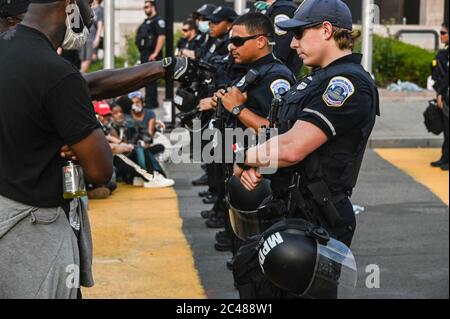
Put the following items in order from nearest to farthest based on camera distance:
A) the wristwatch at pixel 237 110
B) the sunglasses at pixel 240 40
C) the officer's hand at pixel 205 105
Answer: the wristwatch at pixel 237 110
the sunglasses at pixel 240 40
the officer's hand at pixel 205 105

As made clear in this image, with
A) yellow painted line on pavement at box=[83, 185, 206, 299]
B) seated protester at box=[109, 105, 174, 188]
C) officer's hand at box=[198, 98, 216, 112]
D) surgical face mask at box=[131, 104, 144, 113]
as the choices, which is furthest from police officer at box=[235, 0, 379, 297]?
surgical face mask at box=[131, 104, 144, 113]

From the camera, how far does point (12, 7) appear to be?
4.41 m

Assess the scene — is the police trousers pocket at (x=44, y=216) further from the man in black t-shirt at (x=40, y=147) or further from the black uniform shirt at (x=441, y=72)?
the black uniform shirt at (x=441, y=72)

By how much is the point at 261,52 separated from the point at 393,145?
7973mm

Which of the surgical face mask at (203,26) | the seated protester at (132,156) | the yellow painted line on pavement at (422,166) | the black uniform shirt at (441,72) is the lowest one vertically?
the yellow painted line on pavement at (422,166)

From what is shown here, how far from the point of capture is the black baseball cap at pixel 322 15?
14.3 feet

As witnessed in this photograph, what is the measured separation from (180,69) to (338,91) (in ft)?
3.45

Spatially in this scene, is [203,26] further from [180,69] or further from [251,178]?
[251,178]

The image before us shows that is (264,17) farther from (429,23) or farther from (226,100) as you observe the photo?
(429,23)

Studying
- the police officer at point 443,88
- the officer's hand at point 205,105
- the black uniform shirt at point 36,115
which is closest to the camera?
the black uniform shirt at point 36,115

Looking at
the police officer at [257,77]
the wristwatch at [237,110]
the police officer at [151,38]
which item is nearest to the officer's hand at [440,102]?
the police officer at [151,38]

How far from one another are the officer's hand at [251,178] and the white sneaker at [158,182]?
7178 mm

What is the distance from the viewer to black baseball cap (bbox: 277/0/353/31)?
172 inches

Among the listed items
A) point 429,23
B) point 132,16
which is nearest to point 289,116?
point 132,16
